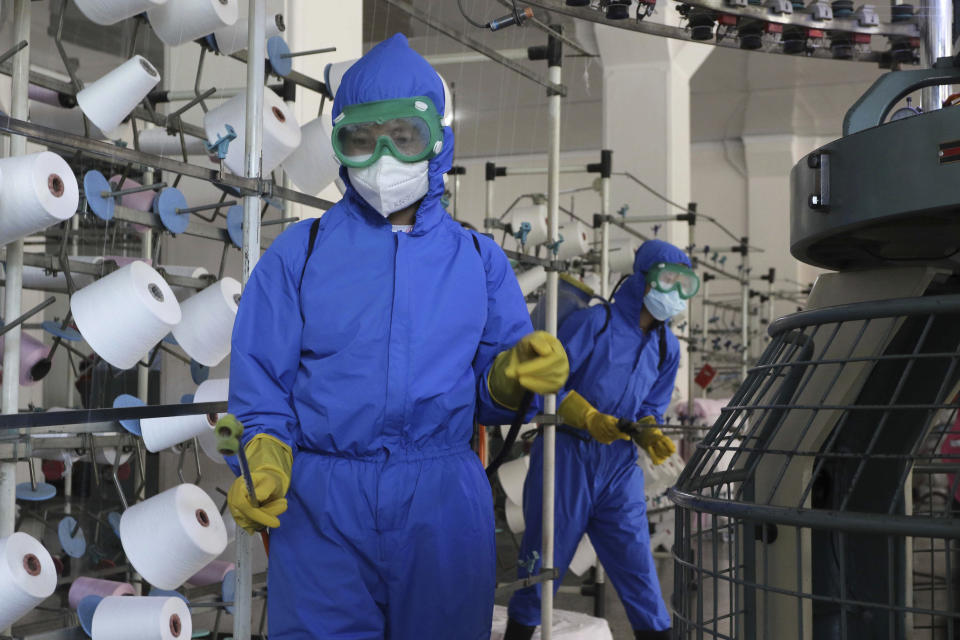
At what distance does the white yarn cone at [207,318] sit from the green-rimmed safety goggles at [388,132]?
922mm

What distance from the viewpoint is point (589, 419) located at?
13.3 ft

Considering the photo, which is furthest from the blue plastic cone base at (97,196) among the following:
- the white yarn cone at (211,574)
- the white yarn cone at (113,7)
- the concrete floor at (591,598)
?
the concrete floor at (591,598)

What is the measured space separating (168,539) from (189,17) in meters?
1.38

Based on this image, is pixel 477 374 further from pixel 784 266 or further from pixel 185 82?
pixel 784 266

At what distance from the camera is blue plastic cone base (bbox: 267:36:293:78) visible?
3.15m

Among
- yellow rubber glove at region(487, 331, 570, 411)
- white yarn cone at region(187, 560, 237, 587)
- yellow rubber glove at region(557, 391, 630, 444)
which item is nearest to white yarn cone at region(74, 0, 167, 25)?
yellow rubber glove at region(487, 331, 570, 411)

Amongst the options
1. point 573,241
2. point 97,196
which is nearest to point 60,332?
point 97,196

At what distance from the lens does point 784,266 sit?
49.4 ft

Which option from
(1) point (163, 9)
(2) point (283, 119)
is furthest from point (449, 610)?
(1) point (163, 9)

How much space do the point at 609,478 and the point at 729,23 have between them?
1.83 meters

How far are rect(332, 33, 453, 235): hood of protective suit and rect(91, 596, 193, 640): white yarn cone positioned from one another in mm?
1140

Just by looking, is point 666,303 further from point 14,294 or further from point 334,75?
point 14,294

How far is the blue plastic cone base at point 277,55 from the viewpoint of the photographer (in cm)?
315

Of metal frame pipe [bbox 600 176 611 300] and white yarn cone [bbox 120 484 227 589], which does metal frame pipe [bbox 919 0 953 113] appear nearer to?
white yarn cone [bbox 120 484 227 589]
